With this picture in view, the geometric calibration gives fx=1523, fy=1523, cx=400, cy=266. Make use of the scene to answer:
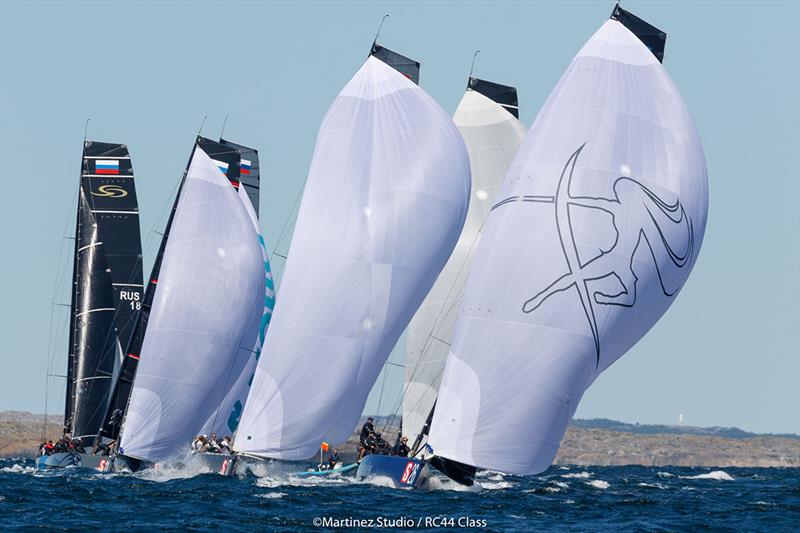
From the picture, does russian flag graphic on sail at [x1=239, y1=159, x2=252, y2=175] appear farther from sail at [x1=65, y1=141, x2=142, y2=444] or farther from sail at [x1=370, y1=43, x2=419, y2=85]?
sail at [x1=370, y1=43, x2=419, y2=85]

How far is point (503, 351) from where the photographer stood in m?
30.3

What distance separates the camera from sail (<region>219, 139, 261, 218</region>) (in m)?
55.2

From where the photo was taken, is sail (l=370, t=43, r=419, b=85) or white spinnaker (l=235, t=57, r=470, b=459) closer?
white spinnaker (l=235, t=57, r=470, b=459)

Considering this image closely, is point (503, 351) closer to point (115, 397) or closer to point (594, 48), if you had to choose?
point (594, 48)

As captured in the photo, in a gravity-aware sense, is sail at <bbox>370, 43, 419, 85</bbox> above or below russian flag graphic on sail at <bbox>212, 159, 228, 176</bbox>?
above

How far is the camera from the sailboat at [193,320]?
42281 millimetres

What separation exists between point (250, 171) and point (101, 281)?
22.9ft

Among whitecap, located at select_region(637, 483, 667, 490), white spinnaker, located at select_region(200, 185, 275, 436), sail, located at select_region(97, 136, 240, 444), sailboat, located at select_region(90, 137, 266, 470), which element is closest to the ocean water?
sailboat, located at select_region(90, 137, 266, 470)

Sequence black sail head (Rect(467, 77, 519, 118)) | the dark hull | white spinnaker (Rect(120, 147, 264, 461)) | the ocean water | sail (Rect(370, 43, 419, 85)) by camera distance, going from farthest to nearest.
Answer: black sail head (Rect(467, 77, 519, 118)) → the dark hull → white spinnaker (Rect(120, 147, 264, 461)) → sail (Rect(370, 43, 419, 85)) → the ocean water

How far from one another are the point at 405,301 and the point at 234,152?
1353cm

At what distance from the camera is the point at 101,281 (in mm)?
52594

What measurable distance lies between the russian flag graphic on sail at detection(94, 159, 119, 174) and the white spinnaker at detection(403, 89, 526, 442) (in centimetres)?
1369

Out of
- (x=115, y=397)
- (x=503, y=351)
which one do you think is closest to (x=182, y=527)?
(x=503, y=351)

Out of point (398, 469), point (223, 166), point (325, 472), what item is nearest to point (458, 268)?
point (325, 472)
